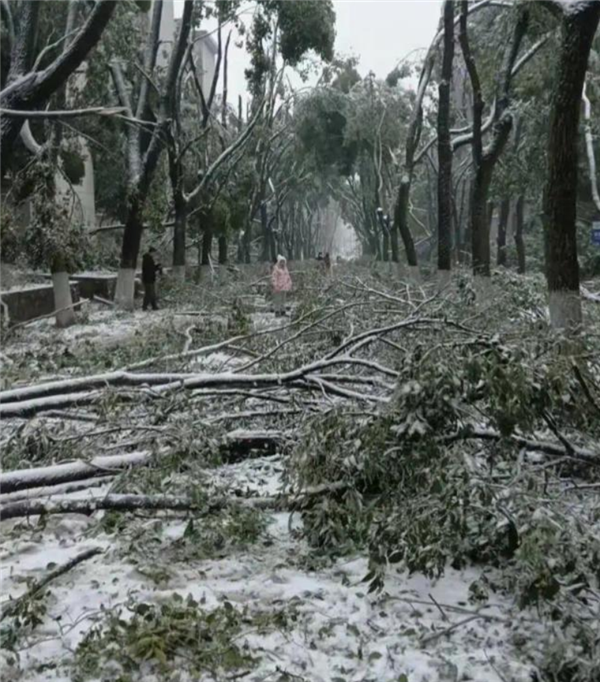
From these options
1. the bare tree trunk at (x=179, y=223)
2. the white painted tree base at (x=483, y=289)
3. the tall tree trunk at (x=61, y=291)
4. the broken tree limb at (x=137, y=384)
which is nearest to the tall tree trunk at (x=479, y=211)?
the white painted tree base at (x=483, y=289)

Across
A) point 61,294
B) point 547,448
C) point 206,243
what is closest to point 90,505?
point 547,448

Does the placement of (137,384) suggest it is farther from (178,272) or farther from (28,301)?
(178,272)

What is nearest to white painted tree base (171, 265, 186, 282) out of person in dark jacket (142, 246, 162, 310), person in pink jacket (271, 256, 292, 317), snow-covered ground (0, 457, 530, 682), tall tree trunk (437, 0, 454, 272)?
person in dark jacket (142, 246, 162, 310)

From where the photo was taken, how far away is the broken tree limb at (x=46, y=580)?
3.33m

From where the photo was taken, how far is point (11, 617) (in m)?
3.47

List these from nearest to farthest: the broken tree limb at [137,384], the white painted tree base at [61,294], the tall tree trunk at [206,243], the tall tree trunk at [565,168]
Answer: the broken tree limb at [137,384] < the tall tree trunk at [565,168] < the white painted tree base at [61,294] < the tall tree trunk at [206,243]

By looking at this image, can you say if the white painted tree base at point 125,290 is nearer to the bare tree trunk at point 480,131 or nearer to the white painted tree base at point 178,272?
the white painted tree base at point 178,272

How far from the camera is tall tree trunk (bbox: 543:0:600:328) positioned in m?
6.89

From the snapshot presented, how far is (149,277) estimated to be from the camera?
1733cm

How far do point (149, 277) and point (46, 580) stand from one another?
46.6 ft

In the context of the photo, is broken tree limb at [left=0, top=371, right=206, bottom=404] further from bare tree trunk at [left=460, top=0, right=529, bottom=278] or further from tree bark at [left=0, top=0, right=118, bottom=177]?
bare tree trunk at [left=460, top=0, right=529, bottom=278]

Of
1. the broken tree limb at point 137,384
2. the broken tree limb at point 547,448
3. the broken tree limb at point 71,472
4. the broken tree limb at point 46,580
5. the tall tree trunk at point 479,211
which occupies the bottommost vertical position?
the broken tree limb at point 46,580

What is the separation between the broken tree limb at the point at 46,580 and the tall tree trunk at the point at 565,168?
4.69 meters

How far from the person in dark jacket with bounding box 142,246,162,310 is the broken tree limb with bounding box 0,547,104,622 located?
1346 centimetres
